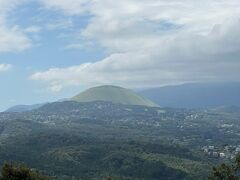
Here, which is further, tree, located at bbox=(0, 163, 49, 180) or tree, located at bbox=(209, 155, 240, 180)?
tree, located at bbox=(0, 163, 49, 180)

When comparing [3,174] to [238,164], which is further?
[3,174]

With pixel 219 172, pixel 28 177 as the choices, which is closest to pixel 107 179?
pixel 28 177

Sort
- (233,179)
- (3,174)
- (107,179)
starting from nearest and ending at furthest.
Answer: (233,179)
(3,174)
(107,179)

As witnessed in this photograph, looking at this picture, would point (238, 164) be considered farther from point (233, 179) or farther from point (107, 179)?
point (107, 179)

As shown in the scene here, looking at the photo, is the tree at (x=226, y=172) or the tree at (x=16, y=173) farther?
the tree at (x=16, y=173)

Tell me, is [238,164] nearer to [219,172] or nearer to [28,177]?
[219,172]

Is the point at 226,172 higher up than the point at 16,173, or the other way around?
the point at 16,173

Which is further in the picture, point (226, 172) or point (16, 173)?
point (16, 173)

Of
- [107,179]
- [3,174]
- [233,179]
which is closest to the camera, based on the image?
[233,179]

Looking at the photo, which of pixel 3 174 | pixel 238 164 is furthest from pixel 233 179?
pixel 3 174
